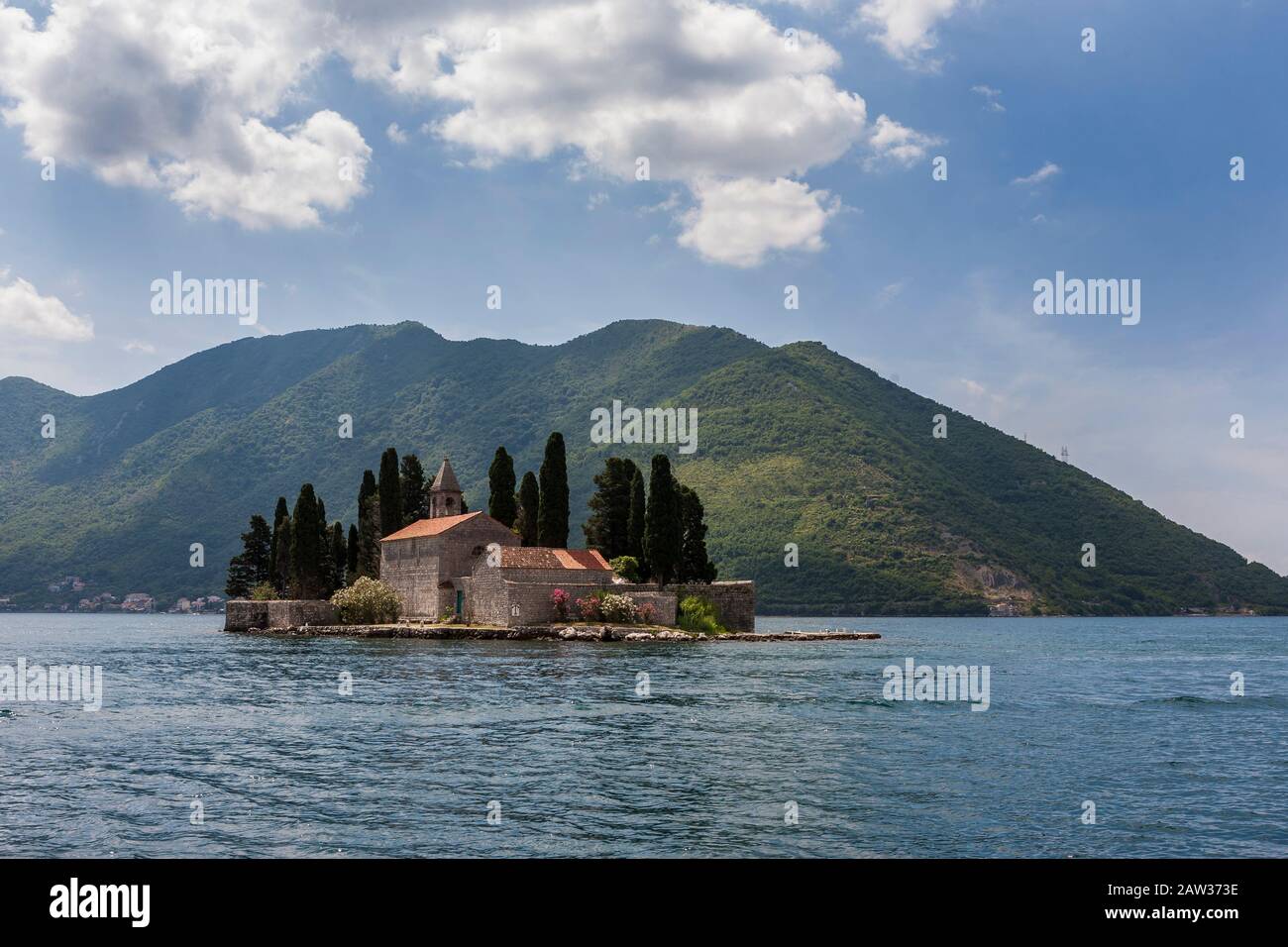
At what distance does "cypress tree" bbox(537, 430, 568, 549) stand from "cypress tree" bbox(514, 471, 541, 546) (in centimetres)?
330

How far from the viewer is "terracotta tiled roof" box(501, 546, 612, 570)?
2761 inches

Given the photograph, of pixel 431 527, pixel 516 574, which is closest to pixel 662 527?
pixel 516 574

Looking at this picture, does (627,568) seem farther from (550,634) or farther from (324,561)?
(324,561)

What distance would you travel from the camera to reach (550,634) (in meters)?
66.9

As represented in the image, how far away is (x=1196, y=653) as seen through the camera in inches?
2798

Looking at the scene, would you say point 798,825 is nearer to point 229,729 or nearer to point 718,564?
point 229,729

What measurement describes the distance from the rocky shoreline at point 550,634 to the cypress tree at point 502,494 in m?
12.4

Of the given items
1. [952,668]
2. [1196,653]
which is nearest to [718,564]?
[1196,653]

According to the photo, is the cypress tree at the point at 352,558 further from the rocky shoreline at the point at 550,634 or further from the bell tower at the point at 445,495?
the rocky shoreline at the point at 550,634

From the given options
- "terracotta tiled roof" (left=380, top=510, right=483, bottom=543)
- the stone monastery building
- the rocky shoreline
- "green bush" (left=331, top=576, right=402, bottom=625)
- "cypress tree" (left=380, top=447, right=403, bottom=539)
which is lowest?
the rocky shoreline

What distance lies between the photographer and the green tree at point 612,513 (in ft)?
270

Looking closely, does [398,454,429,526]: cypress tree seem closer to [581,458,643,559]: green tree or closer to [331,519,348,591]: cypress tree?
[331,519,348,591]: cypress tree

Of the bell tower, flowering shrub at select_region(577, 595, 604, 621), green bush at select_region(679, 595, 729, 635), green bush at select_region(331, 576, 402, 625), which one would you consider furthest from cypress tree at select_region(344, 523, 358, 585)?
green bush at select_region(679, 595, 729, 635)

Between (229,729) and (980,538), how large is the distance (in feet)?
514
